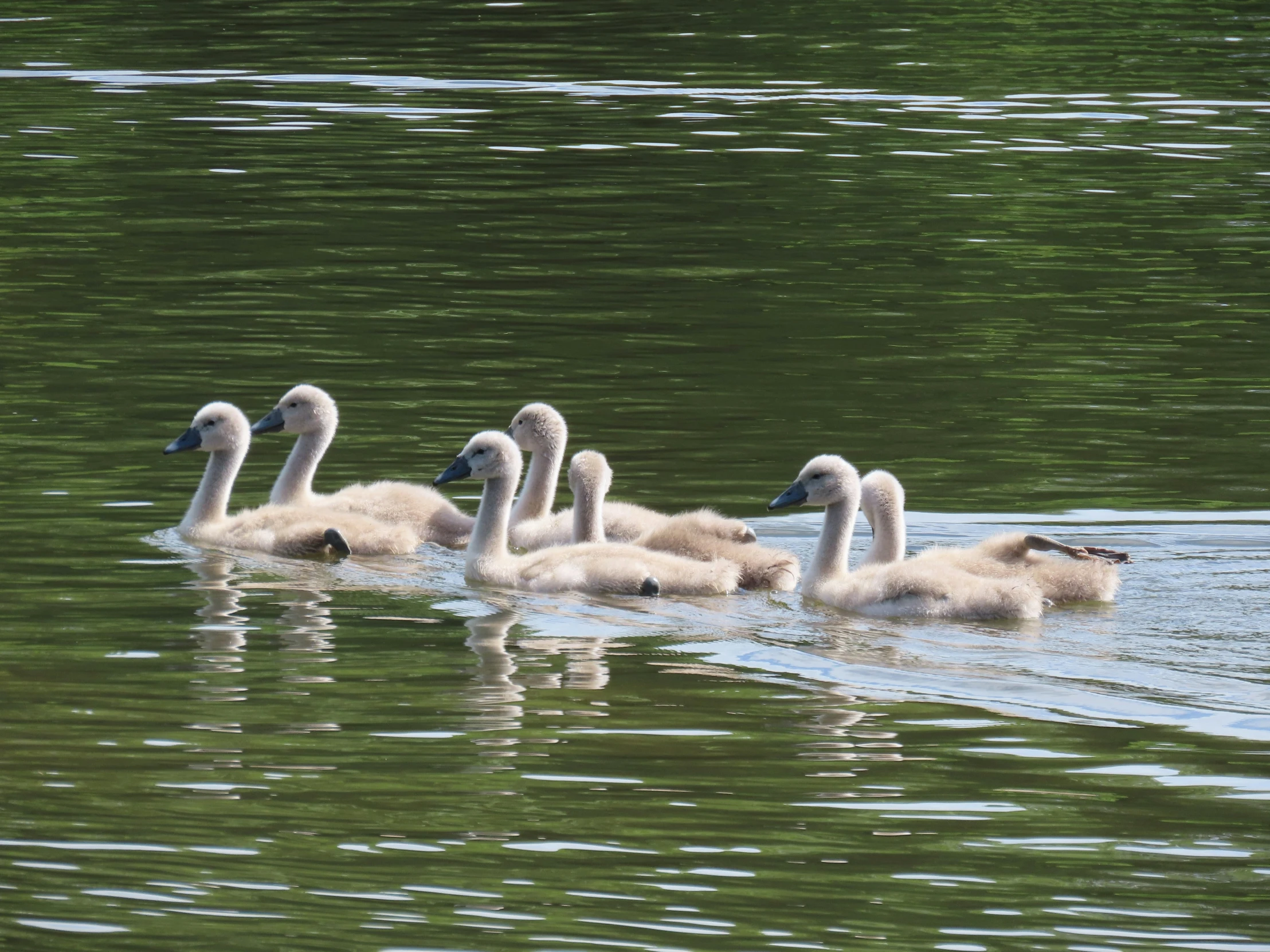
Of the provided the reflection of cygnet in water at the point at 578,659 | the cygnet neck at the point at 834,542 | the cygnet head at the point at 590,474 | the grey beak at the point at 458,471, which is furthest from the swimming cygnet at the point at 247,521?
the cygnet neck at the point at 834,542

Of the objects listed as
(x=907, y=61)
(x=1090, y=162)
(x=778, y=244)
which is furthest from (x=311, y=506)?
(x=907, y=61)

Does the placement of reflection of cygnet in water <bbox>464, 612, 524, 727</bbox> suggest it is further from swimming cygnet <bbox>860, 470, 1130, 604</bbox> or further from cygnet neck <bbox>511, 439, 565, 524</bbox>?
cygnet neck <bbox>511, 439, 565, 524</bbox>

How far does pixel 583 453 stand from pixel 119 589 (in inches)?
86.0

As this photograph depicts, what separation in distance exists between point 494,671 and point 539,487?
3216mm

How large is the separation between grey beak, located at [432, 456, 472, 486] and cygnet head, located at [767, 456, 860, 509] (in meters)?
1.53

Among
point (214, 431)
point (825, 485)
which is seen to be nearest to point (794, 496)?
point (825, 485)

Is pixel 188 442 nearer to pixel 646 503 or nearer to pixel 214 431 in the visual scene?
pixel 214 431

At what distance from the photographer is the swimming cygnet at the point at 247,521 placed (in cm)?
1198

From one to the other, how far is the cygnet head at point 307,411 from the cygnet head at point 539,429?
94cm

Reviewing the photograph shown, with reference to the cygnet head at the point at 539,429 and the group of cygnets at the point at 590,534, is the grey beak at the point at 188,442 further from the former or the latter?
the cygnet head at the point at 539,429

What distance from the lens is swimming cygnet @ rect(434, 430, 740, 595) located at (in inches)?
432

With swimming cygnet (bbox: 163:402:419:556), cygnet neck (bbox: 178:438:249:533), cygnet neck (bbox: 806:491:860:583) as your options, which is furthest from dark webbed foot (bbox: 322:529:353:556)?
→ cygnet neck (bbox: 806:491:860:583)

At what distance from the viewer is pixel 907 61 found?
34656 millimetres

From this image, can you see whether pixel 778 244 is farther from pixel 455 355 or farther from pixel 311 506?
pixel 311 506
